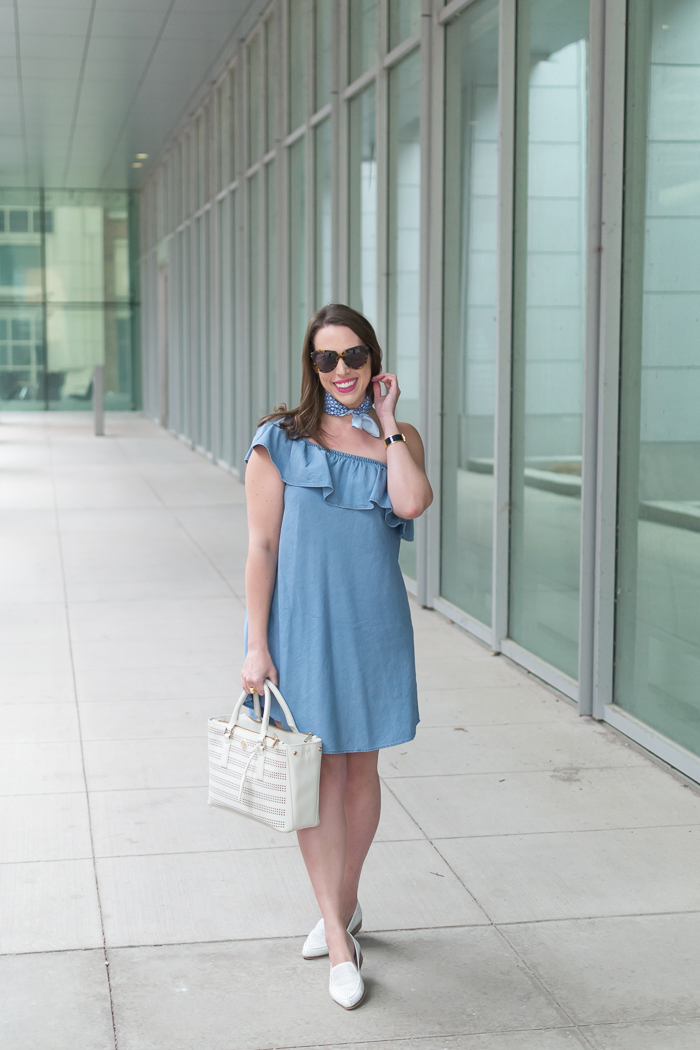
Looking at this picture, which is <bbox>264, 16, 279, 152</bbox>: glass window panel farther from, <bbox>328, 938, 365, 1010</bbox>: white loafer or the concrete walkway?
<bbox>328, 938, 365, 1010</bbox>: white loafer

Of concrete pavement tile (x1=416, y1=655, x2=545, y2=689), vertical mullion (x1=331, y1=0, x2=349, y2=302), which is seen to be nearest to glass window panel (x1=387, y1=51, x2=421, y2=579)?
vertical mullion (x1=331, y1=0, x2=349, y2=302)

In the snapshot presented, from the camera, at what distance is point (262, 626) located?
305cm

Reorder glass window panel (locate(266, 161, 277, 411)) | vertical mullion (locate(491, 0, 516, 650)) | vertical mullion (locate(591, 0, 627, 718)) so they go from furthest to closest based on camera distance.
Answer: glass window panel (locate(266, 161, 277, 411)) → vertical mullion (locate(491, 0, 516, 650)) → vertical mullion (locate(591, 0, 627, 718))

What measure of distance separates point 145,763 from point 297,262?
325 inches

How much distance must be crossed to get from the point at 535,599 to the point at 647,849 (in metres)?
2.29

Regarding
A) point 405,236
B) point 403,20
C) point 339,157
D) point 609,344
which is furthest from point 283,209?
point 609,344

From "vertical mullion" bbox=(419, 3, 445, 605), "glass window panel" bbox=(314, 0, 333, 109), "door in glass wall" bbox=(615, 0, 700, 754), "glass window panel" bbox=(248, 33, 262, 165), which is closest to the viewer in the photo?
"door in glass wall" bbox=(615, 0, 700, 754)

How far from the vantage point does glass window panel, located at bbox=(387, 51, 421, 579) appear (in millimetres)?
8078

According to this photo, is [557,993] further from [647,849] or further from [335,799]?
[647,849]

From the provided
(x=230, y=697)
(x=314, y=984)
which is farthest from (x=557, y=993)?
(x=230, y=697)

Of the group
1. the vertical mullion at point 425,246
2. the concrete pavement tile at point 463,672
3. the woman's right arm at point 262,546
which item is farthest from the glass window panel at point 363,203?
the woman's right arm at point 262,546

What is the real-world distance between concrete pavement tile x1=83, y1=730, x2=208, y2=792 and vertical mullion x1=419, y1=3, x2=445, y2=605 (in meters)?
2.89

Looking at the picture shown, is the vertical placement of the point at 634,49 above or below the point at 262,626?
above

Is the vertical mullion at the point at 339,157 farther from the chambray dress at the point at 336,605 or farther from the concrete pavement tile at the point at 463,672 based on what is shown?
the chambray dress at the point at 336,605
